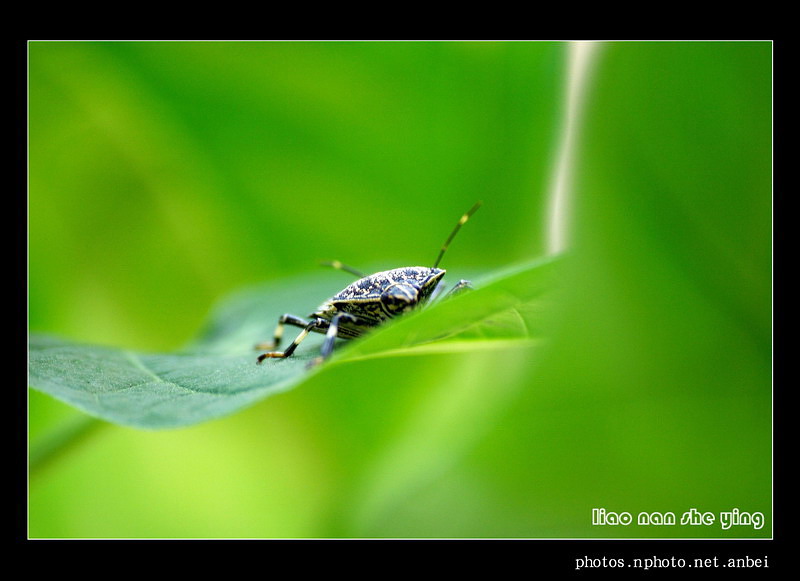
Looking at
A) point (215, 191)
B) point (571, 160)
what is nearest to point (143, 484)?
point (215, 191)

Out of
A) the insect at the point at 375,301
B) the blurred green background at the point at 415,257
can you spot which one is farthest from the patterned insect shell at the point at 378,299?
the blurred green background at the point at 415,257

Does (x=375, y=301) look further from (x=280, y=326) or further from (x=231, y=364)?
(x=231, y=364)

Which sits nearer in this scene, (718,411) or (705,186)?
(718,411)

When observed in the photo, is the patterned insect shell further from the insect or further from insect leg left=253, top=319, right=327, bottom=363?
insect leg left=253, top=319, right=327, bottom=363

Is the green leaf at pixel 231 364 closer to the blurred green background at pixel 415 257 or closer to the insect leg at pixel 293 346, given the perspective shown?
the insect leg at pixel 293 346

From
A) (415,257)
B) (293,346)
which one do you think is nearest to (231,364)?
(293,346)
